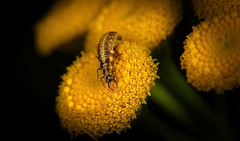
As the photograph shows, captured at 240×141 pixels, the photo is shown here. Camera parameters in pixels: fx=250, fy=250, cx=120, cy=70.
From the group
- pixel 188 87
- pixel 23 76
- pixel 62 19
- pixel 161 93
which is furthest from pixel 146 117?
pixel 23 76

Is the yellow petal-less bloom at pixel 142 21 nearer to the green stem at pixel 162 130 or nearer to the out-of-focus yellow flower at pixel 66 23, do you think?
the out-of-focus yellow flower at pixel 66 23

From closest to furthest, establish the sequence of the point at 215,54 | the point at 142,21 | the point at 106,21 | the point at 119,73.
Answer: the point at 215,54 → the point at 119,73 → the point at 142,21 → the point at 106,21

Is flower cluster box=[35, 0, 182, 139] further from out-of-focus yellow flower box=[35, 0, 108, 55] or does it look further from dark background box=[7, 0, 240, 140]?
dark background box=[7, 0, 240, 140]

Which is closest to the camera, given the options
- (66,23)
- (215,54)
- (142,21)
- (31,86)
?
(215,54)

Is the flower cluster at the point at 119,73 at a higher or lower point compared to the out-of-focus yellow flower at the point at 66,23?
lower

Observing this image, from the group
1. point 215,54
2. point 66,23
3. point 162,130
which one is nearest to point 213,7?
point 215,54

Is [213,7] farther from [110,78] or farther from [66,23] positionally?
[66,23]

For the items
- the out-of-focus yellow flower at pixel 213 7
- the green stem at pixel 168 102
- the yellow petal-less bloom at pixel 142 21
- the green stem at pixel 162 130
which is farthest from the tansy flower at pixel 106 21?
the green stem at pixel 162 130
